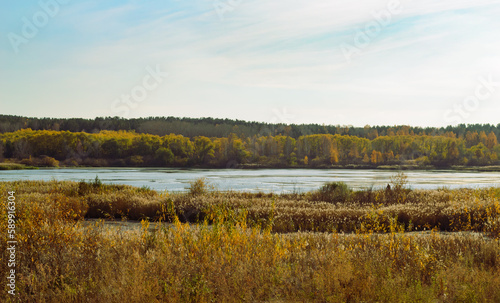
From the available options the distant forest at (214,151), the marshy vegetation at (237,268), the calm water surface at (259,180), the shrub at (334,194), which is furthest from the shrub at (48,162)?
the marshy vegetation at (237,268)

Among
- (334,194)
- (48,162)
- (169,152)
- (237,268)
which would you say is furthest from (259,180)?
(48,162)

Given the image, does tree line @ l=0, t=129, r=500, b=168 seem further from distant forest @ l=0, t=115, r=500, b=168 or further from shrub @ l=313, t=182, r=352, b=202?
shrub @ l=313, t=182, r=352, b=202

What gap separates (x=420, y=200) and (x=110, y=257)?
20.2 metres

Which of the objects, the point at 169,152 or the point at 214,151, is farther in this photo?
the point at 214,151

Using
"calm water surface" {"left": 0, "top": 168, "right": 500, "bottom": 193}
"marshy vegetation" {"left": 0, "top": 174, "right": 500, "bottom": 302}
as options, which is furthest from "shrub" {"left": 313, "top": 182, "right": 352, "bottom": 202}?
"marshy vegetation" {"left": 0, "top": 174, "right": 500, "bottom": 302}

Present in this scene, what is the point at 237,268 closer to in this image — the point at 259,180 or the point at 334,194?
the point at 334,194

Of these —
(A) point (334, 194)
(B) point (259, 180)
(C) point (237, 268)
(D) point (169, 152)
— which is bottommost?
(B) point (259, 180)

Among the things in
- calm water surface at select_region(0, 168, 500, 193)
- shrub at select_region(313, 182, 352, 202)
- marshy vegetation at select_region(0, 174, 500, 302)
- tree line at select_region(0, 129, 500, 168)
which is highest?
tree line at select_region(0, 129, 500, 168)

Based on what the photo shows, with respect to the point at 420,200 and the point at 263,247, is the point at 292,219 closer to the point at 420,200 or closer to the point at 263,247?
the point at 263,247

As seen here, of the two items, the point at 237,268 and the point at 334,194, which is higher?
the point at 237,268

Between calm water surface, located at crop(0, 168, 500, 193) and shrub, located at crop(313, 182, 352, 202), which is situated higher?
shrub, located at crop(313, 182, 352, 202)

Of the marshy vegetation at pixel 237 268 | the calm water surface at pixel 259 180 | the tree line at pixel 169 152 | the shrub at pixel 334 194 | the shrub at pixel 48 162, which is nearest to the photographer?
the marshy vegetation at pixel 237 268

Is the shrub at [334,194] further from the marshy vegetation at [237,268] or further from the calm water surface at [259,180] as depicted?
the marshy vegetation at [237,268]

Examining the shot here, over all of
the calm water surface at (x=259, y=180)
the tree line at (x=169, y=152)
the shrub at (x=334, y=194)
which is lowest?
the calm water surface at (x=259, y=180)
